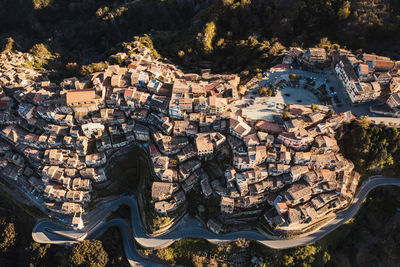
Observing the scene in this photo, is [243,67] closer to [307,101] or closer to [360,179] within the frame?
[307,101]

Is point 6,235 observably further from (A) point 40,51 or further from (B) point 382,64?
(B) point 382,64

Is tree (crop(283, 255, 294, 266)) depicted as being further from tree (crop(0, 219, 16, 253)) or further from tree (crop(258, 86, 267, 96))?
tree (crop(0, 219, 16, 253))

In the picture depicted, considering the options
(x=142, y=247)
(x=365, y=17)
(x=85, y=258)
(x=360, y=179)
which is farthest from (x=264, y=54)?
(x=85, y=258)

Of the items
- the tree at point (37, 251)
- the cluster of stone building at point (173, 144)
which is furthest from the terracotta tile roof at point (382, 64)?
the tree at point (37, 251)

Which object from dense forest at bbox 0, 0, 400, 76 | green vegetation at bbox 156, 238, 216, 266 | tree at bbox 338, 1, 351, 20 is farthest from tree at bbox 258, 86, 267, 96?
tree at bbox 338, 1, 351, 20

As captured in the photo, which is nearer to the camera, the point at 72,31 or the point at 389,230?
the point at 389,230

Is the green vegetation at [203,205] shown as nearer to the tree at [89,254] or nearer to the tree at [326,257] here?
the tree at [89,254]

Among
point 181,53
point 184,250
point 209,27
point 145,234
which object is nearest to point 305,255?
point 184,250
